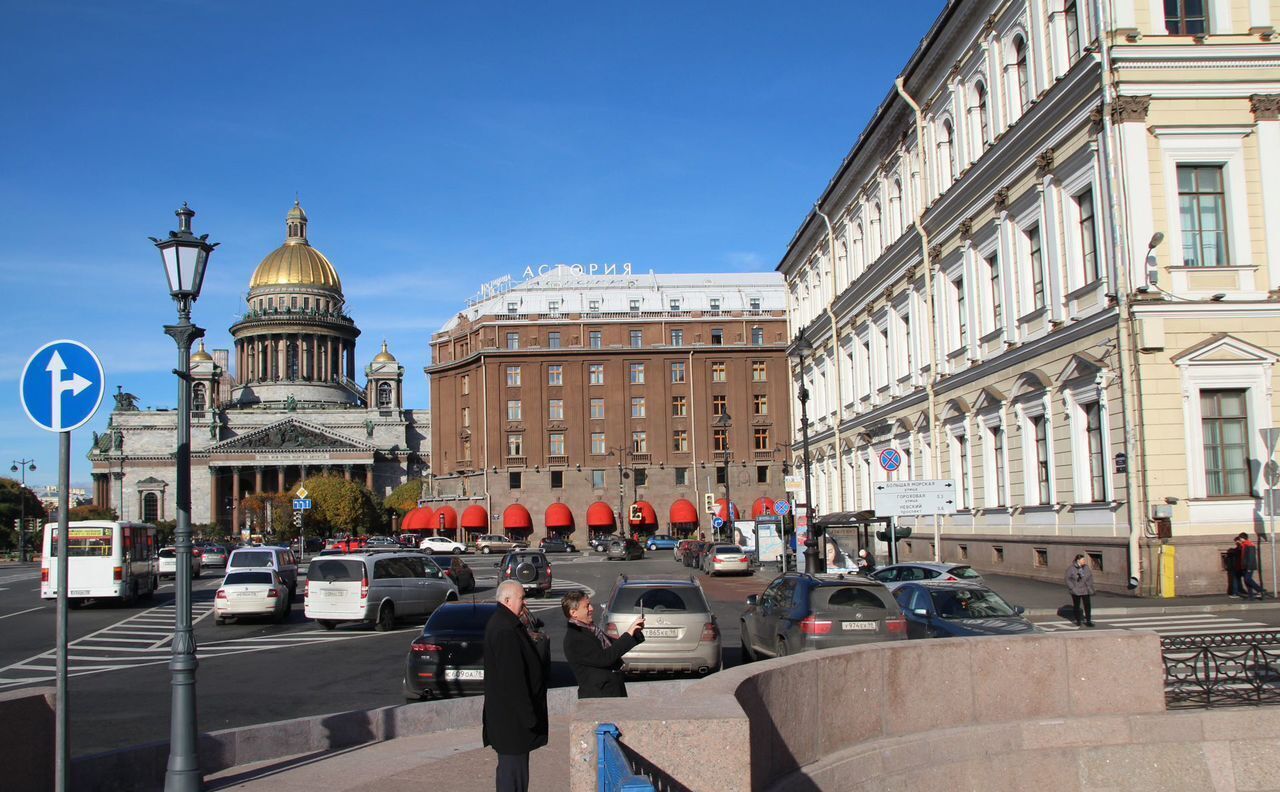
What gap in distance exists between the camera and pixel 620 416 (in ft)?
304

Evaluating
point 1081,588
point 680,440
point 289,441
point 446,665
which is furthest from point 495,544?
point 446,665

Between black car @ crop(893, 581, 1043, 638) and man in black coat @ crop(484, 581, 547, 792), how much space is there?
1030cm

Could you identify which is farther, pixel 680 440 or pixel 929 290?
pixel 680 440

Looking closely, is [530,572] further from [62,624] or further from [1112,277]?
[62,624]

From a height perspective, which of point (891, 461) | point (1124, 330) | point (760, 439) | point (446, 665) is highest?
point (760, 439)

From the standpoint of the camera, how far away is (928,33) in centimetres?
3781

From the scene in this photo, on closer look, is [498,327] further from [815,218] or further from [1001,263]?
[1001,263]

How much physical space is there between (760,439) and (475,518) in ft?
77.7

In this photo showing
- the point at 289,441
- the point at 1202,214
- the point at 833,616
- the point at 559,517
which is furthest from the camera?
the point at 289,441

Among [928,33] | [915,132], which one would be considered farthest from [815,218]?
[928,33]

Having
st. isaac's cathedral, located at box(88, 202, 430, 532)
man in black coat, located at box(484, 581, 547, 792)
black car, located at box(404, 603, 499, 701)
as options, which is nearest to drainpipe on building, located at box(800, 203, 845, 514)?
black car, located at box(404, 603, 499, 701)

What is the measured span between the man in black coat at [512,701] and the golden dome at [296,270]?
523ft

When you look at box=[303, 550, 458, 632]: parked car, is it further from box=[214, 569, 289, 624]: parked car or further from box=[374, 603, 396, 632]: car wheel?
box=[214, 569, 289, 624]: parked car

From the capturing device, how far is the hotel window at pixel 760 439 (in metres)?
92.6
